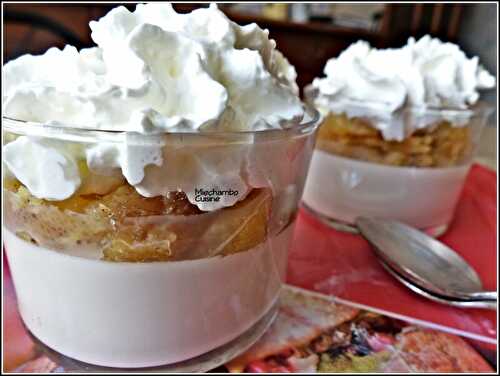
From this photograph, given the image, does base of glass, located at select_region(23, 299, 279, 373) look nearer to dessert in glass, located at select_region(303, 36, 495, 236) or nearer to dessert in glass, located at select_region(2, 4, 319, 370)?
dessert in glass, located at select_region(2, 4, 319, 370)

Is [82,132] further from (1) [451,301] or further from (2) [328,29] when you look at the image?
(2) [328,29]

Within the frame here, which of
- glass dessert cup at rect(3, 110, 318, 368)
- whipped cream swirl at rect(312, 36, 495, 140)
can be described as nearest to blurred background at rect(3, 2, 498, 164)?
whipped cream swirl at rect(312, 36, 495, 140)

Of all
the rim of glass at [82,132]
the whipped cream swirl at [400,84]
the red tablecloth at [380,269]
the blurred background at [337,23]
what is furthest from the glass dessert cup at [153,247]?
the blurred background at [337,23]

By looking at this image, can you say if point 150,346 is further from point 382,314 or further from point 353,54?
point 353,54

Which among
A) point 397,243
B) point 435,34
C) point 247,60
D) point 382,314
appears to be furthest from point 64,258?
point 435,34

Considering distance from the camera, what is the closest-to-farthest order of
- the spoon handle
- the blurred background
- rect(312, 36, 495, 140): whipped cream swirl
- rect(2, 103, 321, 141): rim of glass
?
rect(2, 103, 321, 141): rim of glass, the spoon handle, rect(312, 36, 495, 140): whipped cream swirl, the blurred background

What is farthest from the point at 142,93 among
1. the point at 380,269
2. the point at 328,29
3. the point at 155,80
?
the point at 328,29

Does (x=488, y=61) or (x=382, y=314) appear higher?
(x=382, y=314)
